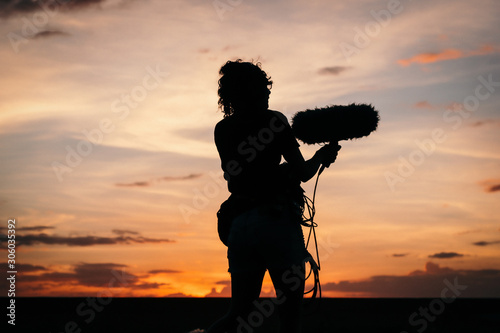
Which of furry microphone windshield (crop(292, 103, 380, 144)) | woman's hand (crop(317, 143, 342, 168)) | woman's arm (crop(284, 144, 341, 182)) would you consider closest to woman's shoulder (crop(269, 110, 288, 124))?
woman's arm (crop(284, 144, 341, 182))

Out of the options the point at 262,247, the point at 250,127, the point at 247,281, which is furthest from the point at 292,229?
the point at 250,127

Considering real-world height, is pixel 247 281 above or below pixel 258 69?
below

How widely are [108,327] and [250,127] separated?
14.3m

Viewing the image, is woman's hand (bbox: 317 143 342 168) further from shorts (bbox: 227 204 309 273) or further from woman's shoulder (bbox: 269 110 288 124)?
shorts (bbox: 227 204 309 273)

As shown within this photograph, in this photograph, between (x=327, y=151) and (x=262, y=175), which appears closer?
(x=262, y=175)

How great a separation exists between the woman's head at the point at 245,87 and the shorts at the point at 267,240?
73cm

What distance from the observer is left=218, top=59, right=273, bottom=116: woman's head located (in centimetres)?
373

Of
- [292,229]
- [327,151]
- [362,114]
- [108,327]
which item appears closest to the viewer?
[292,229]

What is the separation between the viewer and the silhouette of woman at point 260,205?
3.44 meters

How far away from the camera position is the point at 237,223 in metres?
3.59

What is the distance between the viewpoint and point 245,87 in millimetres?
3742

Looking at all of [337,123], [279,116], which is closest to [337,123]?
[337,123]

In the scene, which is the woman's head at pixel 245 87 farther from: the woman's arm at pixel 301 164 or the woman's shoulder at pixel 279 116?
the woman's arm at pixel 301 164

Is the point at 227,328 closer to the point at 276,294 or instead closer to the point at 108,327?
the point at 276,294
